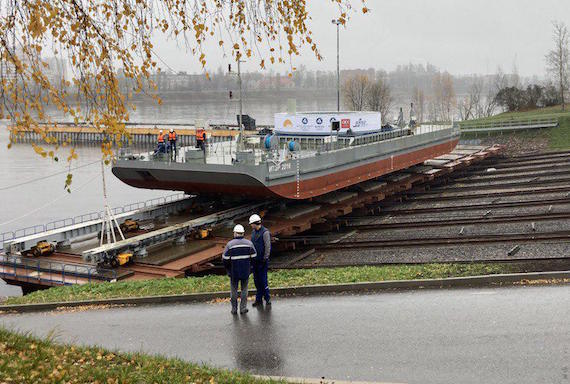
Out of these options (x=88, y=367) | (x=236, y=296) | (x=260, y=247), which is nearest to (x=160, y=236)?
(x=236, y=296)

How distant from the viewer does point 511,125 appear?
54.1 meters

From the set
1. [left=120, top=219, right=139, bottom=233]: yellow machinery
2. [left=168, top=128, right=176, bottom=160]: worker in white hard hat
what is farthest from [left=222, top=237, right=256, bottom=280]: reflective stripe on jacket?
[left=168, top=128, right=176, bottom=160]: worker in white hard hat

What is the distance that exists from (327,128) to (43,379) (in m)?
22.8

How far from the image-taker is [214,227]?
68.6 feet

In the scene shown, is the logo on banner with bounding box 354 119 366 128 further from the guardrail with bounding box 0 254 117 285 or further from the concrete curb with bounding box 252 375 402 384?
the concrete curb with bounding box 252 375 402 384

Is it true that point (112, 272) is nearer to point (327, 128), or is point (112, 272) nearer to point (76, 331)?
point (76, 331)

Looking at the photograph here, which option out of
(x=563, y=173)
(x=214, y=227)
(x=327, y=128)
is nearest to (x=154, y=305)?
(x=214, y=227)

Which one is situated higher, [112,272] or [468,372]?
[468,372]

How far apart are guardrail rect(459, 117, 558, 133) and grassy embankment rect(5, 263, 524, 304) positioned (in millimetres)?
42437

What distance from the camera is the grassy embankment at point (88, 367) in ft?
22.2

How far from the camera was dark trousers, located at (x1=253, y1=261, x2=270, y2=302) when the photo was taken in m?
10.2

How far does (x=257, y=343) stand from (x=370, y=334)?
1.59 metres

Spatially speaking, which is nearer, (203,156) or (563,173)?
Result: (203,156)

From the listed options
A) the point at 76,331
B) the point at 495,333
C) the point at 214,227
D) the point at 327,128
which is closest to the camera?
the point at 495,333
